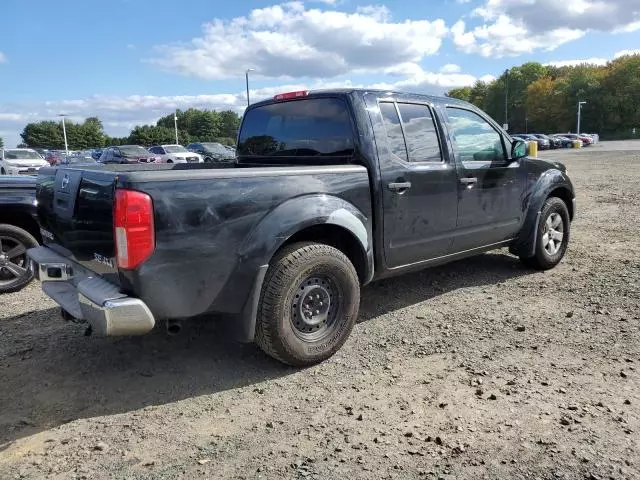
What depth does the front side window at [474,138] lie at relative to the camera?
484cm

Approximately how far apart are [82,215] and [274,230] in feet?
3.97

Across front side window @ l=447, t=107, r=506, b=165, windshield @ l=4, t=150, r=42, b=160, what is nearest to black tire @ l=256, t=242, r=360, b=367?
front side window @ l=447, t=107, r=506, b=165

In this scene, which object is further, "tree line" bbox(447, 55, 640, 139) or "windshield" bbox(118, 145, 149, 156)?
"tree line" bbox(447, 55, 640, 139)

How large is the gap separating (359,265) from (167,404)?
1690mm

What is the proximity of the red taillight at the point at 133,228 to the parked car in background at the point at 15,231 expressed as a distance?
322cm

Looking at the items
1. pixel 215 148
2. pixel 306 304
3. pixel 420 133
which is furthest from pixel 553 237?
pixel 215 148

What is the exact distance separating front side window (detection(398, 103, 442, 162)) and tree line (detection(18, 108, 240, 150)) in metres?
90.5

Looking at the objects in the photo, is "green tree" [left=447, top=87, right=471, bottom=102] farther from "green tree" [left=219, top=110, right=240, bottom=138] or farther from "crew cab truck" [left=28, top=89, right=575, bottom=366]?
"crew cab truck" [left=28, top=89, right=575, bottom=366]

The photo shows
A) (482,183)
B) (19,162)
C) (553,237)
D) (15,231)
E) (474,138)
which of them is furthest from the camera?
(19,162)

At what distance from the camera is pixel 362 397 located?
3.30m

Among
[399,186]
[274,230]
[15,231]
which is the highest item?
[399,186]

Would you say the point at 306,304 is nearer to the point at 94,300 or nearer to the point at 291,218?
the point at 291,218

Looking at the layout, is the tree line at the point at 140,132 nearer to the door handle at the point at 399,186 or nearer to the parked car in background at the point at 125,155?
the parked car in background at the point at 125,155

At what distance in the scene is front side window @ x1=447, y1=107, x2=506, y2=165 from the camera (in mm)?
4840
